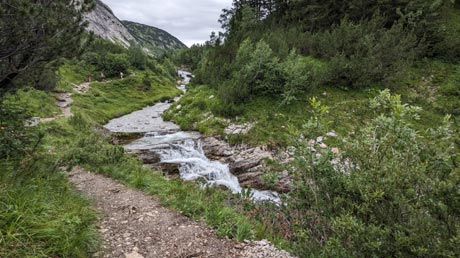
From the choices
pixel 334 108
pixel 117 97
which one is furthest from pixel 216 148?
pixel 117 97

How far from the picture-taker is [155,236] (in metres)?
6.05

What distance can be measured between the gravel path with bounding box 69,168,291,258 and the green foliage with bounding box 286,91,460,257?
1.50 m

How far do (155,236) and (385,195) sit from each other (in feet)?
15.1

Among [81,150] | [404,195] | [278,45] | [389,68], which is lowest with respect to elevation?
[81,150]

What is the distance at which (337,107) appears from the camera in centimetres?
2136

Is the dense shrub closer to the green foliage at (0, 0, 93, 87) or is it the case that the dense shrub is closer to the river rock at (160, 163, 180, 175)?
the river rock at (160, 163, 180, 175)

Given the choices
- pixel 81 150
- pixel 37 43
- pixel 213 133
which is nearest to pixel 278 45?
pixel 213 133

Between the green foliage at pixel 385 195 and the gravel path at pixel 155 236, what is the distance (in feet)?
4.93

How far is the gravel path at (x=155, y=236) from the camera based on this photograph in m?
5.54

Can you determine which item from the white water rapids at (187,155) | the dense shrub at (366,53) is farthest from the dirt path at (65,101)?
the dense shrub at (366,53)

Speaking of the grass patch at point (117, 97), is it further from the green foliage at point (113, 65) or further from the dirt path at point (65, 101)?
the green foliage at point (113, 65)

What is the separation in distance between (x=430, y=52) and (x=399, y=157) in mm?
29792

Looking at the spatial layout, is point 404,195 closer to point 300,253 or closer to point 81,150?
point 300,253

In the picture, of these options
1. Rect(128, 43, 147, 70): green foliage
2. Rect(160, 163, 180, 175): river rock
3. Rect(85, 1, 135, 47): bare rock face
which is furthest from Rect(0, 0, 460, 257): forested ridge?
Rect(85, 1, 135, 47): bare rock face
